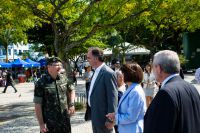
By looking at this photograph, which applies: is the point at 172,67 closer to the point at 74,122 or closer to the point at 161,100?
the point at 161,100

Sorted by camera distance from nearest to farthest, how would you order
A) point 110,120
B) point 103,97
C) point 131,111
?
point 131,111, point 110,120, point 103,97

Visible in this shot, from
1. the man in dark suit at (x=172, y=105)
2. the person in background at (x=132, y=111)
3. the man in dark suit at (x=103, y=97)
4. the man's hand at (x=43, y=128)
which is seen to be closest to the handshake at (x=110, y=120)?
the man in dark suit at (x=103, y=97)

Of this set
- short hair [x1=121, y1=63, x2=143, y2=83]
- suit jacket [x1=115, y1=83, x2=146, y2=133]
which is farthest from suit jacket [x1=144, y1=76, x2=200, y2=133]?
short hair [x1=121, y1=63, x2=143, y2=83]

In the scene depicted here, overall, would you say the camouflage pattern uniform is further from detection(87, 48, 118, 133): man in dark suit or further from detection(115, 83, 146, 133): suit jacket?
detection(115, 83, 146, 133): suit jacket

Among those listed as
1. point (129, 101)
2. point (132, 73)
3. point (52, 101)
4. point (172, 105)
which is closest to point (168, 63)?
point (172, 105)

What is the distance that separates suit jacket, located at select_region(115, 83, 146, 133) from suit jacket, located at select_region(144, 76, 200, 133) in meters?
1.37

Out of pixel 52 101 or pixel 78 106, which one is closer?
pixel 52 101

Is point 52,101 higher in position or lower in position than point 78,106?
higher

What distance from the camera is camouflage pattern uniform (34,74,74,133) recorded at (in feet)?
18.1

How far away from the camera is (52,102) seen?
18.2ft

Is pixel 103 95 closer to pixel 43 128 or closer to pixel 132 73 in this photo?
pixel 132 73

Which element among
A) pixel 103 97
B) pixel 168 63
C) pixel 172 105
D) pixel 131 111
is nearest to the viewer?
pixel 172 105

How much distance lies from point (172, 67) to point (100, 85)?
2292 mm

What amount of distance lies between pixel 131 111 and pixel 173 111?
5.31 ft
